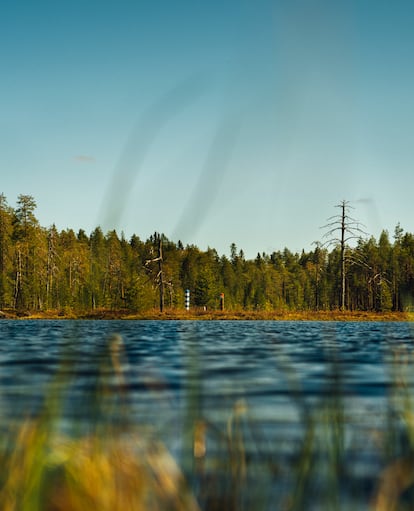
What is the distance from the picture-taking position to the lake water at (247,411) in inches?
110

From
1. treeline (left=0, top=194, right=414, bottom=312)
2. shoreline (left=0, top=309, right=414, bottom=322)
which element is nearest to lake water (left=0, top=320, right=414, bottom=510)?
treeline (left=0, top=194, right=414, bottom=312)

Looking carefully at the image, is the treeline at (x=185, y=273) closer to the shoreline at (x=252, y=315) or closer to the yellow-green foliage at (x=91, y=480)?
the shoreline at (x=252, y=315)

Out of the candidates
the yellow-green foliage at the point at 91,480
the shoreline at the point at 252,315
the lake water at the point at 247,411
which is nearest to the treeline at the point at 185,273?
the shoreline at the point at 252,315

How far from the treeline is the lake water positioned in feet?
92.6

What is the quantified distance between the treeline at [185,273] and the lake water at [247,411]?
2822 cm

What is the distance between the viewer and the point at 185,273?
377 ft

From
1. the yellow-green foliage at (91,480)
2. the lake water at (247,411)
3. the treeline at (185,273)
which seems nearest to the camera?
the yellow-green foliage at (91,480)

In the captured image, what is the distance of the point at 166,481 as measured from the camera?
2410 mm

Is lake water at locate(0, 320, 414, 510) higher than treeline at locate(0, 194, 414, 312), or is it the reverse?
treeline at locate(0, 194, 414, 312)

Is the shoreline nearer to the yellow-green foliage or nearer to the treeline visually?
the treeline

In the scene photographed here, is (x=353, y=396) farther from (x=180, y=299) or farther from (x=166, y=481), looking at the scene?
(x=180, y=299)

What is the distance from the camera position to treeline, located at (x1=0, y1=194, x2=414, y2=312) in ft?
206

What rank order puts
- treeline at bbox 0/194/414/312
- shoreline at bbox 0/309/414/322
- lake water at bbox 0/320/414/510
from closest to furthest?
lake water at bbox 0/320/414/510 → shoreline at bbox 0/309/414/322 → treeline at bbox 0/194/414/312

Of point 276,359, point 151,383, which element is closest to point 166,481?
point 151,383
